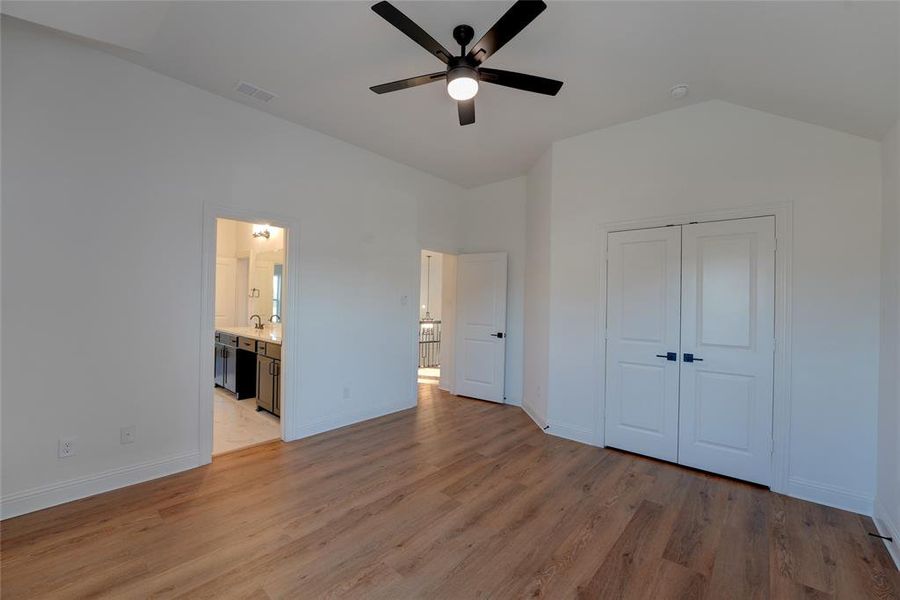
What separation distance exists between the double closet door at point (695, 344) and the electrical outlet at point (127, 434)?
404cm

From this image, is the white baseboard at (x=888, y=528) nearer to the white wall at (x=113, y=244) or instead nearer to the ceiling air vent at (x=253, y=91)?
the white wall at (x=113, y=244)

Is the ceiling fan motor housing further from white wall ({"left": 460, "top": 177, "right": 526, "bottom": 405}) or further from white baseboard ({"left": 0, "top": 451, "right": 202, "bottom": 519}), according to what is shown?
white baseboard ({"left": 0, "top": 451, "right": 202, "bottom": 519})

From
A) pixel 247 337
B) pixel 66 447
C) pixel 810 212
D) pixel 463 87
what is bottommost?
pixel 66 447

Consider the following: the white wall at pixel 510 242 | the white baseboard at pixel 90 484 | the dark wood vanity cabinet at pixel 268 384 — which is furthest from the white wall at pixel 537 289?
the white baseboard at pixel 90 484

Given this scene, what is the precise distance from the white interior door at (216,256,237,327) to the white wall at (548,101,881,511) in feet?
19.9

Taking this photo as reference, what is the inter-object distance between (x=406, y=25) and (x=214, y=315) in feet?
8.47

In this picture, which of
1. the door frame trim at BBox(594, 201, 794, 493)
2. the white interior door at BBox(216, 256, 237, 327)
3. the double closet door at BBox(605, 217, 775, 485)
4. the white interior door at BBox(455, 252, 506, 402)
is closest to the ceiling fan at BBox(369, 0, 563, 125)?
the double closet door at BBox(605, 217, 775, 485)

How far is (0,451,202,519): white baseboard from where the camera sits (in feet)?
7.79

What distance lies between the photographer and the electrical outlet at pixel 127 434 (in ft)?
9.05

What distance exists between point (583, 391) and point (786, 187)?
2.38m

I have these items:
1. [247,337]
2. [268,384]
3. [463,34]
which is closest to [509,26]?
[463,34]

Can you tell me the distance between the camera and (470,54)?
2.05 m

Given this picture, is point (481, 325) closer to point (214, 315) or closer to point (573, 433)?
point (573, 433)

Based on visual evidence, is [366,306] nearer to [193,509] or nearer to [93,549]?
[193,509]
